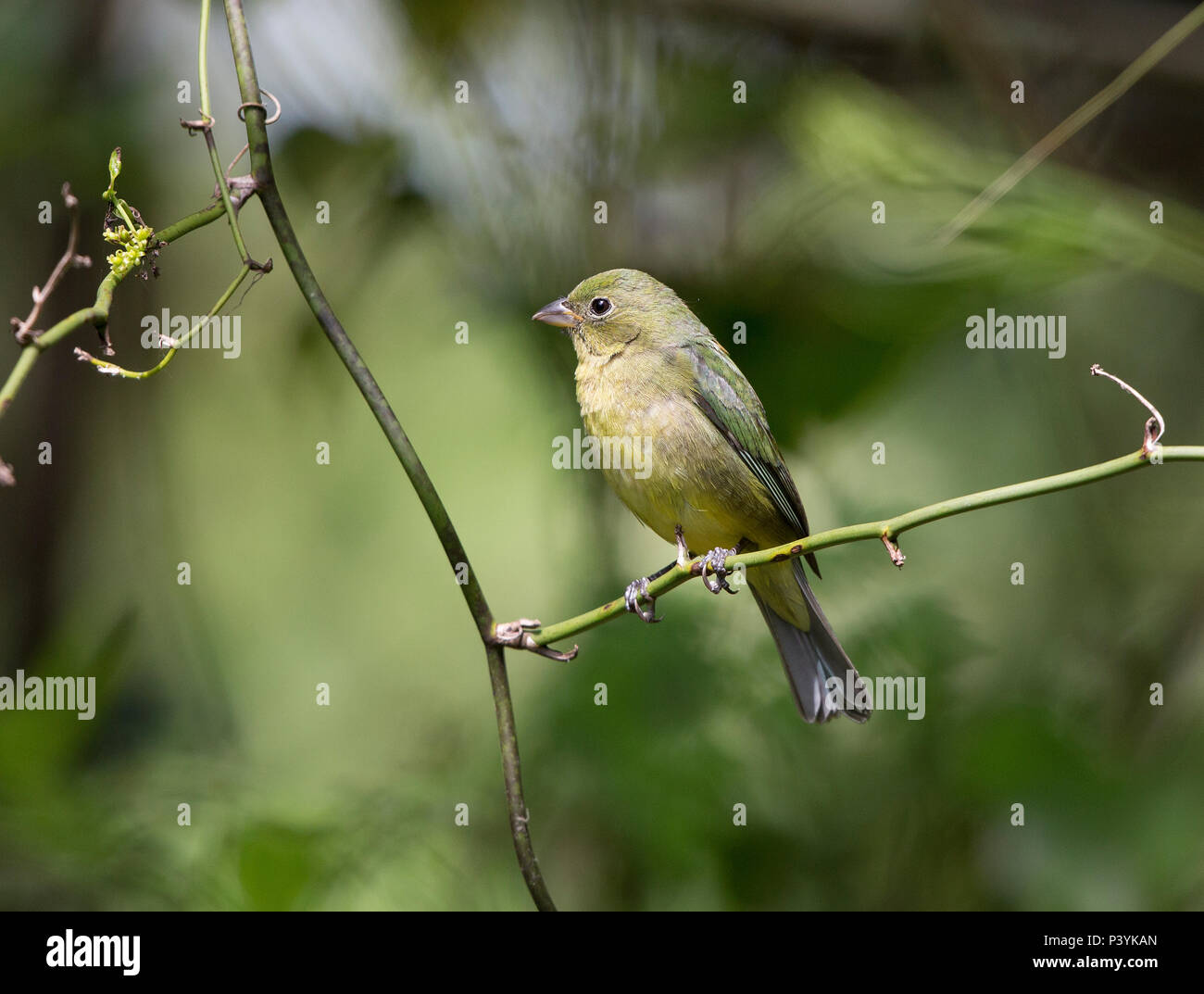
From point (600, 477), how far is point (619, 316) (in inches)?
24.0

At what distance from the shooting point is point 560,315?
368 cm

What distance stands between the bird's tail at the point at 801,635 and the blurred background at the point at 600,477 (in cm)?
38

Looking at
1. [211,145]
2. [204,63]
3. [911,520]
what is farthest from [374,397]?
[911,520]

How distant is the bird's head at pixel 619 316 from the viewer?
11.9 ft

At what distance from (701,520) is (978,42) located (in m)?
2.53

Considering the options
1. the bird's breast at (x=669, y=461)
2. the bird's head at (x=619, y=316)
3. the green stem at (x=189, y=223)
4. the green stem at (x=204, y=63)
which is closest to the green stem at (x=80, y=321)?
the green stem at (x=189, y=223)

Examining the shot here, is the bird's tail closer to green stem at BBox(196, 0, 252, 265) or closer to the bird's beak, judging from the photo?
the bird's beak

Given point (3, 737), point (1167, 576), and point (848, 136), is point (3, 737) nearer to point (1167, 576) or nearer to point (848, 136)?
point (848, 136)

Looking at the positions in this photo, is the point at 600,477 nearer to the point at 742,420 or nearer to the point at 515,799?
the point at 742,420

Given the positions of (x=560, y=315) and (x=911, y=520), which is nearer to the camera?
(x=911, y=520)

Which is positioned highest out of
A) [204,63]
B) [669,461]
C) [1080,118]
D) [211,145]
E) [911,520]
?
[1080,118]

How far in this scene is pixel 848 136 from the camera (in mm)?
3715

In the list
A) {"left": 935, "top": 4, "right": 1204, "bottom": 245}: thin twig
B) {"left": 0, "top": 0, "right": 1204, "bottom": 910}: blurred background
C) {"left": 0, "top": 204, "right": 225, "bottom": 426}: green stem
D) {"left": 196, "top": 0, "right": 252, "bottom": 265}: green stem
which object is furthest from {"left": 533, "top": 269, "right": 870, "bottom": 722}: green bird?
{"left": 0, "top": 204, "right": 225, "bottom": 426}: green stem

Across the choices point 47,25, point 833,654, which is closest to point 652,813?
point 833,654
